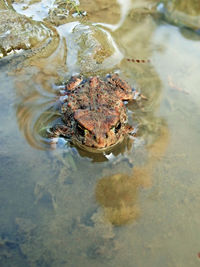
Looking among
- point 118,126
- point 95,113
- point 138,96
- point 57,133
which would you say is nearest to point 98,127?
point 95,113

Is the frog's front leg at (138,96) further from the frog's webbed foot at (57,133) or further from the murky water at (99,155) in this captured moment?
the frog's webbed foot at (57,133)

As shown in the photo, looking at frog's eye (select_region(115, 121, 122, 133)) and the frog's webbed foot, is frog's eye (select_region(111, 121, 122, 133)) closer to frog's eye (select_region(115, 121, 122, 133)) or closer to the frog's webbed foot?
frog's eye (select_region(115, 121, 122, 133))

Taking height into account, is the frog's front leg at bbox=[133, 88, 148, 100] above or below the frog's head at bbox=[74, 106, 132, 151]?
below

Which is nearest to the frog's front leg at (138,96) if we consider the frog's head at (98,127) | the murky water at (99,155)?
the murky water at (99,155)

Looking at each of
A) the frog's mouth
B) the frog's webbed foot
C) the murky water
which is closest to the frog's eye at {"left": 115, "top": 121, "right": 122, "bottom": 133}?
the frog's mouth

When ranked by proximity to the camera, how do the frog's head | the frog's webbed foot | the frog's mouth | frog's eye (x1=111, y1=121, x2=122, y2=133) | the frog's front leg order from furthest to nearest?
the frog's front leg
the frog's webbed foot
the frog's mouth
frog's eye (x1=111, y1=121, x2=122, y2=133)
the frog's head
